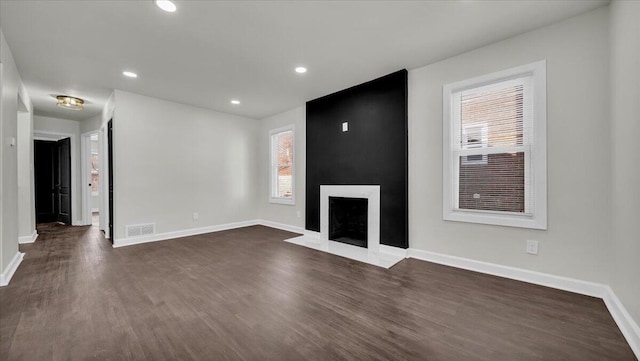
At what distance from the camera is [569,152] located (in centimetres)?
250

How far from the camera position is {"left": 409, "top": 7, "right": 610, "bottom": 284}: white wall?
2.35m

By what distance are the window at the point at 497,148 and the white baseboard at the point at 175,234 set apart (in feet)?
14.5

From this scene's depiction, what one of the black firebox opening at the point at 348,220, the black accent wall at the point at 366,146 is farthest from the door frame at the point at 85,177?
the black firebox opening at the point at 348,220

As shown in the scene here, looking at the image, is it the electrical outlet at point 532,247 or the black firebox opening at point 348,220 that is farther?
the black firebox opening at point 348,220

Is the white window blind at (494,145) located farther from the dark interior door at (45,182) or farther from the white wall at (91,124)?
the dark interior door at (45,182)

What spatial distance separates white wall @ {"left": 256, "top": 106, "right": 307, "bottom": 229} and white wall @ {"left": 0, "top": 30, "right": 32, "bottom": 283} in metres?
3.90

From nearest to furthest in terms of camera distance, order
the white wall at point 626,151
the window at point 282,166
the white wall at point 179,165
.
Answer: the white wall at point 626,151 → the white wall at point 179,165 → the window at point 282,166

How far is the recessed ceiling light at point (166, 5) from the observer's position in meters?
2.19

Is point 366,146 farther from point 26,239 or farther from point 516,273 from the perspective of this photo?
point 26,239

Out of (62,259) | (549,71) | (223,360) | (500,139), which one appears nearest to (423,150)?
(500,139)

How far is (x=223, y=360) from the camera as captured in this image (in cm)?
156

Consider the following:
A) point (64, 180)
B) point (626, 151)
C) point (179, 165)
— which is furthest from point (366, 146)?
point (64, 180)

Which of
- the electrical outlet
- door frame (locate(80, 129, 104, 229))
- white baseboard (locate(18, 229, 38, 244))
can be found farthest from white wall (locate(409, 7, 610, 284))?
door frame (locate(80, 129, 104, 229))

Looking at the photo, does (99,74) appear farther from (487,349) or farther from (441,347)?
(487,349)
